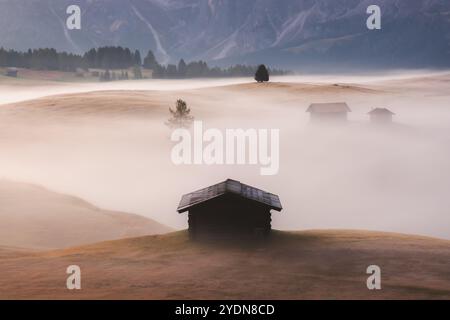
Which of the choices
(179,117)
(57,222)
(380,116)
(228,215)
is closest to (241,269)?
(228,215)

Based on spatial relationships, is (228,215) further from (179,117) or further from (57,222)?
(179,117)

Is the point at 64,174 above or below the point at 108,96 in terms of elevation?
below

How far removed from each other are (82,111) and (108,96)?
17.7 meters

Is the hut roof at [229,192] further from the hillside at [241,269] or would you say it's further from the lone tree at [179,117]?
the lone tree at [179,117]

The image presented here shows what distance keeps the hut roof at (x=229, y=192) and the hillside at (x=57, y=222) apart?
12.3m

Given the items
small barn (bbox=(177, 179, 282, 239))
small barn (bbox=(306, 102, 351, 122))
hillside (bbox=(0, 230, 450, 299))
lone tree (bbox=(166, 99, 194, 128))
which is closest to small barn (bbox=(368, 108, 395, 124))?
small barn (bbox=(306, 102, 351, 122))

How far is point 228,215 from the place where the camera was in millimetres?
35625

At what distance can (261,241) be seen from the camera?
3553cm

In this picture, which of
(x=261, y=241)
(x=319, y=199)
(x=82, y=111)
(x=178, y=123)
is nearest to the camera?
(x=261, y=241)

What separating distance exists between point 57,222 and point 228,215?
19.4 metres

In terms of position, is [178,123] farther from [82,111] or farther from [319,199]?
[319,199]

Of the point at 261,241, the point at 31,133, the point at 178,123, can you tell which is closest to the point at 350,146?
the point at 178,123

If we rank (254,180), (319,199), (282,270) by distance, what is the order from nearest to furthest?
(282,270) < (319,199) < (254,180)

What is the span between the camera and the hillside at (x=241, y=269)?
2711cm
